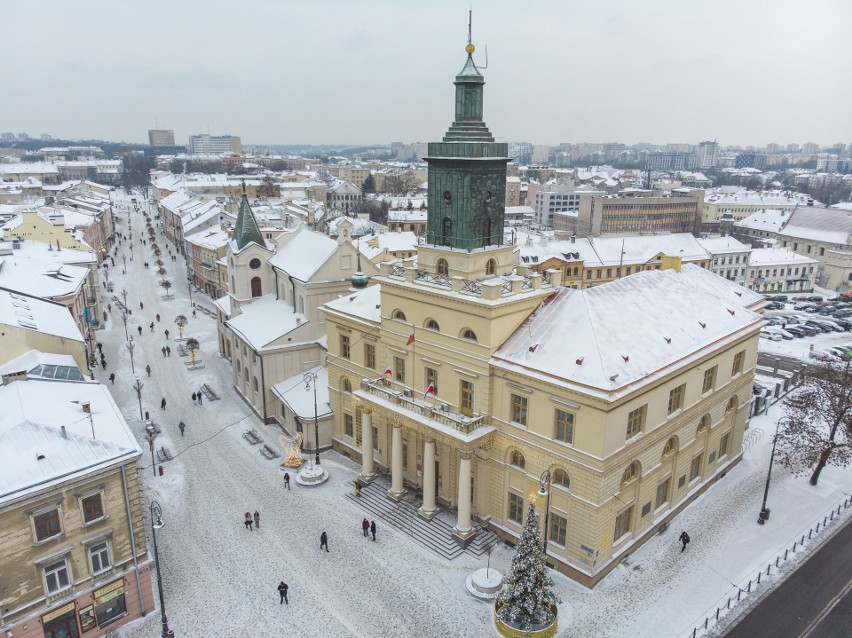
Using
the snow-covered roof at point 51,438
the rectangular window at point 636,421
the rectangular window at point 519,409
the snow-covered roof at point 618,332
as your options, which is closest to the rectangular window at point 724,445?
the snow-covered roof at point 618,332

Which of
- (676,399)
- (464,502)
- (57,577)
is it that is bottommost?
(464,502)

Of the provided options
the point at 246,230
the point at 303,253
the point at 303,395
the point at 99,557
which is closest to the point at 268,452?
the point at 303,395

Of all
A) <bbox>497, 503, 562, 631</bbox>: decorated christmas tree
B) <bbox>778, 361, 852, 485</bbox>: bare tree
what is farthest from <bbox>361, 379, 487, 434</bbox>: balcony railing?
<bbox>778, 361, 852, 485</bbox>: bare tree

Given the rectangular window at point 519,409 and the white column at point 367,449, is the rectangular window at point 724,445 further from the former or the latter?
the white column at point 367,449

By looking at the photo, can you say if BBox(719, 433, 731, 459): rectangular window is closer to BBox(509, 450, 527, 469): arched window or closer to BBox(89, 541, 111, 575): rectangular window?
BBox(509, 450, 527, 469): arched window

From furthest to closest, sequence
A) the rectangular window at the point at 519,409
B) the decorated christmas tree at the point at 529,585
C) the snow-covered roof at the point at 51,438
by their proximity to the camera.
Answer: the rectangular window at the point at 519,409 → the decorated christmas tree at the point at 529,585 → the snow-covered roof at the point at 51,438

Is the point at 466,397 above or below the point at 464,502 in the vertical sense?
above

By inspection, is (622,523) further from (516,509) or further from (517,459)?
(517,459)
